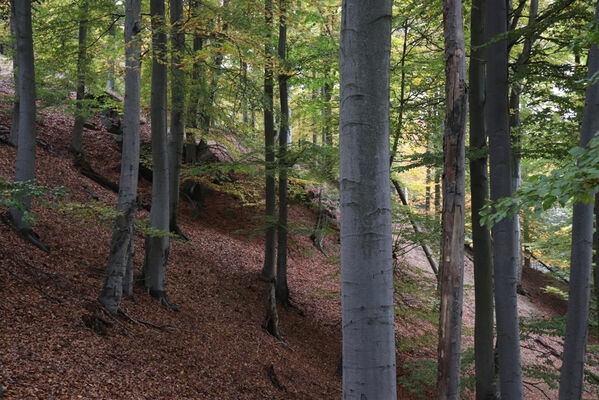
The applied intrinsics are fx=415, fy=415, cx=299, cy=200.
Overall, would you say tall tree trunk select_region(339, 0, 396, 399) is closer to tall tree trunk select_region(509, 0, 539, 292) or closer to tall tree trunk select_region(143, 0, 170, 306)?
tall tree trunk select_region(509, 0, 539, 292)

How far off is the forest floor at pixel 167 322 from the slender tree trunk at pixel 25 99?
3.28 feet

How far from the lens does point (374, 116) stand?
6.88 ft

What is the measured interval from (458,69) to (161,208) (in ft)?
19.1

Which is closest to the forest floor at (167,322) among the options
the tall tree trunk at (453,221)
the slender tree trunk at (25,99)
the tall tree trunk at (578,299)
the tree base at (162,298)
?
the tree base at (162,298)

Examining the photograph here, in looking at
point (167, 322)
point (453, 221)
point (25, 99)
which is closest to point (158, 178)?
point (167, 322)

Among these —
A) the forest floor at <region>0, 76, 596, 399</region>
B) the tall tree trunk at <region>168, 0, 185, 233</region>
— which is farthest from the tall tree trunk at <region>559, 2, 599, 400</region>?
the tall tree trunk at <region>168, 0, 185, 233</region>

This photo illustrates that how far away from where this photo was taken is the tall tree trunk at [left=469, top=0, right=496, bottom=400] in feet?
21.3

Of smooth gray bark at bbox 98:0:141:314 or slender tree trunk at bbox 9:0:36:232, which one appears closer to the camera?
smooth gray bark at bbox 98:0:141:314

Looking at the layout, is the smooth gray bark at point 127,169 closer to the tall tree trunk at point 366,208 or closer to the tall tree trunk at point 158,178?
the tall tree trunk at point 158,178

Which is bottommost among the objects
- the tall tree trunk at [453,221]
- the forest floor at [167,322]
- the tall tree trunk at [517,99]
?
the forest floor at [167,322]

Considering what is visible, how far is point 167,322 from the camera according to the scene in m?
7.32

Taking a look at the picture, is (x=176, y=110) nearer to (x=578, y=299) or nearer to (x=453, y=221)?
(x=453, y=221)

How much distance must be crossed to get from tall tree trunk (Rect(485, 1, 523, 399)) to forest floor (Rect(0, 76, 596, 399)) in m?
2.72

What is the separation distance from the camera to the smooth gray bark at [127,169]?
20.0ft
